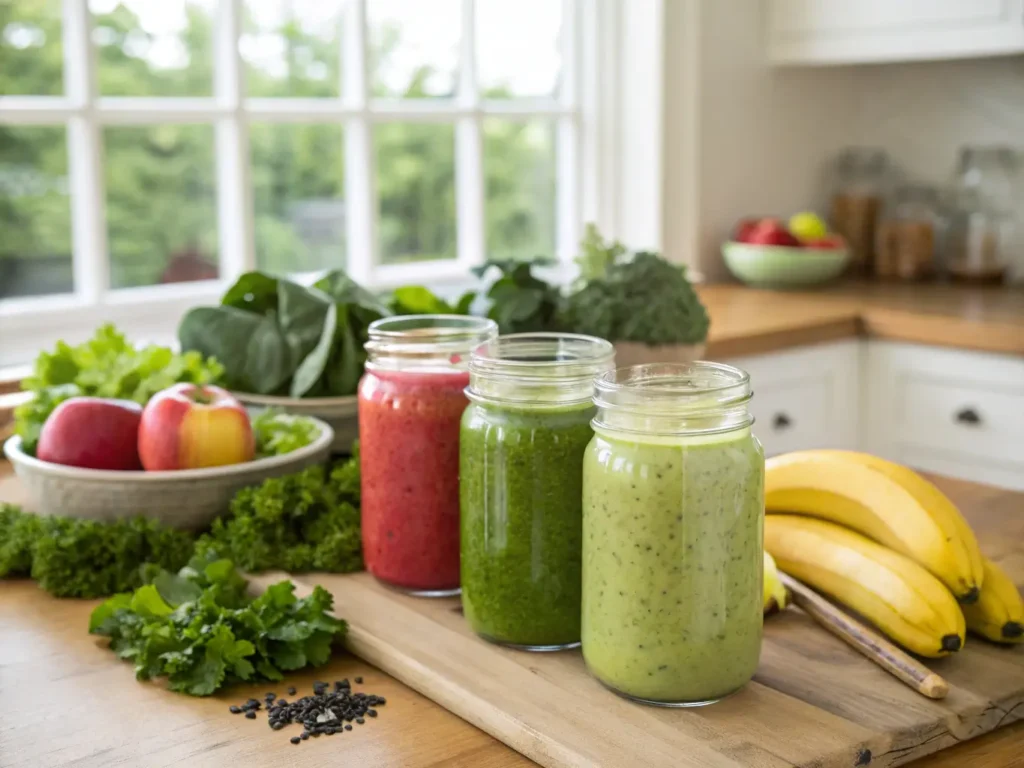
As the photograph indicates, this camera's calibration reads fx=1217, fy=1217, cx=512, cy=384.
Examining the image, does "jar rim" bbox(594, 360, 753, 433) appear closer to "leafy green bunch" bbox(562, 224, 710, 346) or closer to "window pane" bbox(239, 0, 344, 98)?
"leafy green bunch" bbox(562, 224, 710, 346)

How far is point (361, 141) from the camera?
2604 millimetres

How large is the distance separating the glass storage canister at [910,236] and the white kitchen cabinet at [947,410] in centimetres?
59

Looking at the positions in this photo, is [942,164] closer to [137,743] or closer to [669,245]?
[669,245]

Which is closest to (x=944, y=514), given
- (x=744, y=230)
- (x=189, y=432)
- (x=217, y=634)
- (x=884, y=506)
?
(x=884, y=506)

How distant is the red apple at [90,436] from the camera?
123cm

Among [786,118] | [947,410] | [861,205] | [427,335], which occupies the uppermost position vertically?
[786,118]

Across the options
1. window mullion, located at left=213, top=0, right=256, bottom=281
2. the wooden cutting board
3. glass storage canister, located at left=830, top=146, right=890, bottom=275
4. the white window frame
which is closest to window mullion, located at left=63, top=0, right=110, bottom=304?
the white window frame

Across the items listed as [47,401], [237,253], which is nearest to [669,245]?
[237,253]

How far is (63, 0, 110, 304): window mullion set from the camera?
219 centimetres

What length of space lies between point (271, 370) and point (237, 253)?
108 centimetres

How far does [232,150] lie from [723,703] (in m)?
1.84

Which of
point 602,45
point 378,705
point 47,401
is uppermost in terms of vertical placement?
point 602,45

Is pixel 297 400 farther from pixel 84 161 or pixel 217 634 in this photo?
pixel 84 161

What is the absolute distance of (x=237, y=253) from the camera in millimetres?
2451
